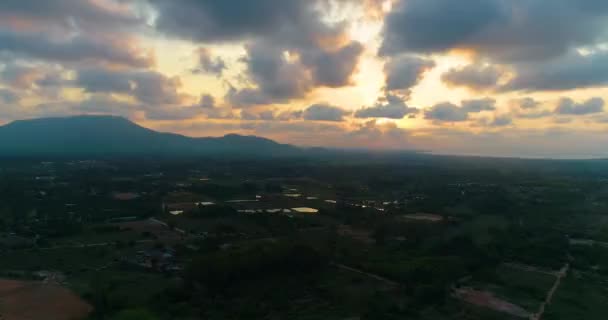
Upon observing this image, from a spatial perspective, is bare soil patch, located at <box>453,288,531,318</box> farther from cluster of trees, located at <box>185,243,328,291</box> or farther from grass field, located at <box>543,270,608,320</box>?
cluster of trees, located at <box>185,243,328,291</box>

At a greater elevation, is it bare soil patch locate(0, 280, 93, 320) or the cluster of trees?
the cluster of trees

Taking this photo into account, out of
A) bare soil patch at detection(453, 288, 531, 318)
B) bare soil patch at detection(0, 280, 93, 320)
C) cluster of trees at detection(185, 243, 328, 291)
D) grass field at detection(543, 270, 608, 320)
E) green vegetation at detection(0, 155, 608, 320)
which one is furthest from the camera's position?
cluster of trees at detection(185, 243, 328, 291)

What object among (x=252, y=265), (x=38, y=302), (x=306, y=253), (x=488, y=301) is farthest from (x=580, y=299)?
(x=38, y=302)

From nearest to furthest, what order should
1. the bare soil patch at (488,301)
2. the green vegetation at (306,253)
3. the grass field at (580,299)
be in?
the grass field at (580,299) → the bare soil patch at (488,301) → the green vegetation at (306,253)

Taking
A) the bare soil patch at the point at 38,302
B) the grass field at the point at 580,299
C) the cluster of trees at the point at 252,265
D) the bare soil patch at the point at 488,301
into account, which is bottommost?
the grass field at the point at 580,299

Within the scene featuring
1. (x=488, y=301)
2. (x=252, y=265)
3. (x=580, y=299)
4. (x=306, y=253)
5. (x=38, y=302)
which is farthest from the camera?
(x=306, y=253)

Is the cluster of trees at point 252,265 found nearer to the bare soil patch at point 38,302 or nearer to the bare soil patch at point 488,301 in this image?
the bare soil patch at point 38,302

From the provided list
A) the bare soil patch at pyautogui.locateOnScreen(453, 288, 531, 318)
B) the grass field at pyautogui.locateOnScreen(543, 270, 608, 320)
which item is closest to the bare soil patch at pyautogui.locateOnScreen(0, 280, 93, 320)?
the bare soil patch at pyautogui.locateOnScreen(453, 288, 531, 318)

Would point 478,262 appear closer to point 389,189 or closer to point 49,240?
point 49,240

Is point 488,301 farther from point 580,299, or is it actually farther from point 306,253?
point 306,253

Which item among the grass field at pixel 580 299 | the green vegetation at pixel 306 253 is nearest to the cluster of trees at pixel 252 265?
the green vegetation at pixel 306 253

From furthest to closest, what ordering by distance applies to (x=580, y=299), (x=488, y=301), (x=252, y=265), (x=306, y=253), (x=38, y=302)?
1. (x=306, y=253)
2. (x=252, y=265)
3. (x=580, y=299)
4. (x=488, y=301)
5. (x=38, y=302)
